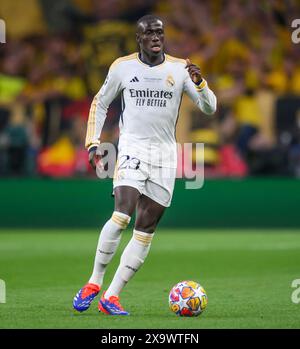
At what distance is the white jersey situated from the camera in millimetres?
10539

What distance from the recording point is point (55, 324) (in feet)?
31.3

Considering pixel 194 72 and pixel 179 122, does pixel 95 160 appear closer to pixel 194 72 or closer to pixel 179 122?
pixel 194 72

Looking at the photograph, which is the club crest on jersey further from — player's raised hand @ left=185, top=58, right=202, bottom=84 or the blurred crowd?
the blurred crowd

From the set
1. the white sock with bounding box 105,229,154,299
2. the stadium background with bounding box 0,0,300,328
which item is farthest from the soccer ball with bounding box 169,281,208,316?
the stadium background with bounding box 0,0,300,328

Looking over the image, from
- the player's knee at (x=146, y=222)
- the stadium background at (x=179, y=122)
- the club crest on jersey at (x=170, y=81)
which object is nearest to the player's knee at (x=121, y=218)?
the player's knee at (x=146, y=222)

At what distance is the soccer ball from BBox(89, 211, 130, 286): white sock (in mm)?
665

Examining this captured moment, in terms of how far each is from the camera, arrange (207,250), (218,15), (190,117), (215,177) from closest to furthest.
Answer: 1. (207,250)
2. (215,177)
3. (190,117)
4. (218,15)

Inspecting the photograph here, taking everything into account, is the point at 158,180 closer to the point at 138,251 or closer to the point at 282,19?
the point at 138,251

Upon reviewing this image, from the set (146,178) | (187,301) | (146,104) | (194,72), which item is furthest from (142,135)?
(187,301)

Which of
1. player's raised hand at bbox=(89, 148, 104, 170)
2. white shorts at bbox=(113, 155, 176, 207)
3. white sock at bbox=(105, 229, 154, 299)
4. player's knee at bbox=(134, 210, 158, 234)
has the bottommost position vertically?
white sock at bbox=(105, 229, 154, 299)

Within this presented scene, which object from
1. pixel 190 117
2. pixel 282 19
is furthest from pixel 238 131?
pixel 282 19

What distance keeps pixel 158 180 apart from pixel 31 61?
1693 cm

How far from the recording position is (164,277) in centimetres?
1405

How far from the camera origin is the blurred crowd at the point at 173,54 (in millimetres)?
22422
